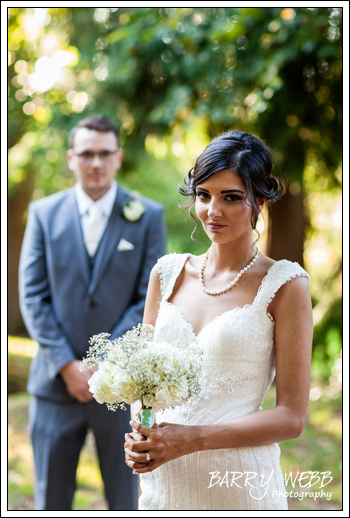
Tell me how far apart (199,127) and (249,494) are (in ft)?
17.8

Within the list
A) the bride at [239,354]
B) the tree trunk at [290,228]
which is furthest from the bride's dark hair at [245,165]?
the tree trunk at [290,228]

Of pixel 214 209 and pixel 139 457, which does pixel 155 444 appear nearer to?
pixel 139 457

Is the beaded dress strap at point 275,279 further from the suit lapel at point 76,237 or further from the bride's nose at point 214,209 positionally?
the suit lapel at point 76,237

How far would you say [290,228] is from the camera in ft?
21.7

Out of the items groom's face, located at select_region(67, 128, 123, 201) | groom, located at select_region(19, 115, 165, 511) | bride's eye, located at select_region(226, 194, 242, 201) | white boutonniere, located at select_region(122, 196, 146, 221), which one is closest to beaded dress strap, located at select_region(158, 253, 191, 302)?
bride's eye, located at select_region(226, 194, 242, 201)

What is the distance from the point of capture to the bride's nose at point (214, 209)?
1876mm

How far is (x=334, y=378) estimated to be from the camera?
6.11 m

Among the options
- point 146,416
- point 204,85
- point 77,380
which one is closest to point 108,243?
point 77,380

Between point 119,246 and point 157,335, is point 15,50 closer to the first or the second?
point 119,246

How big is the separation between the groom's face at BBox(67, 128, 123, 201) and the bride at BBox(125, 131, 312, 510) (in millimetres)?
1518

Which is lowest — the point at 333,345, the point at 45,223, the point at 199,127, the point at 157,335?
the point at 157,335

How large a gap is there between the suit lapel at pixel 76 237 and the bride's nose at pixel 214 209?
5.56 feet

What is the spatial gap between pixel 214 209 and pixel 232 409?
783 millimetres

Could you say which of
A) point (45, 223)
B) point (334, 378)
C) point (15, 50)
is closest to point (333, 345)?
point (334, 378)
